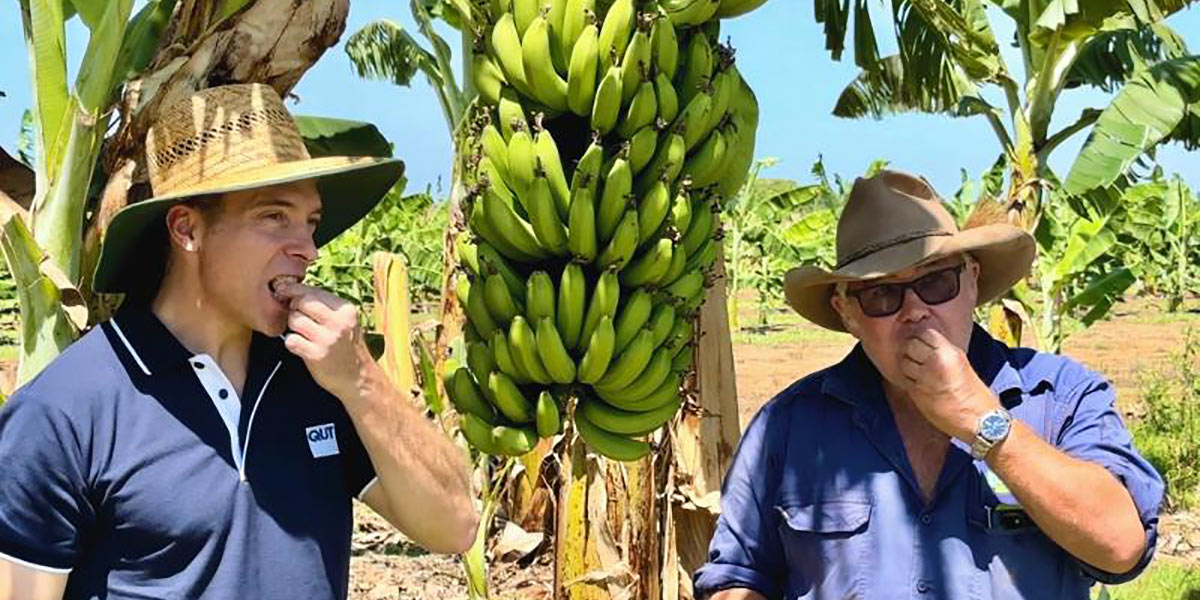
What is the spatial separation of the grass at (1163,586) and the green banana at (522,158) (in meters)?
4.44

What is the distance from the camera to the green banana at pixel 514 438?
2.45 m

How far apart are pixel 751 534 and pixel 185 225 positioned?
1.17 meters

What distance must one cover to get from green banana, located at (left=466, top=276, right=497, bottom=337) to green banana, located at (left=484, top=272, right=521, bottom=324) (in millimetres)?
22

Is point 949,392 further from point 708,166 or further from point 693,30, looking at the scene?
point 693,30

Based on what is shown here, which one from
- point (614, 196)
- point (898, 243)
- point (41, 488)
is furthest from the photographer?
point (614, 196)

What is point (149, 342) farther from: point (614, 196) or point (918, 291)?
point (918, 291)

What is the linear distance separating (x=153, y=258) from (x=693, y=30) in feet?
3.84

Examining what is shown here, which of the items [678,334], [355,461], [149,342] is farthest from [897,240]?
[149,342]

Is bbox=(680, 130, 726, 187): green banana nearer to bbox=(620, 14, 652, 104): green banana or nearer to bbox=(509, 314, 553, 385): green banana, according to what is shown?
bbox=(620, 14, 652, 104): green banana

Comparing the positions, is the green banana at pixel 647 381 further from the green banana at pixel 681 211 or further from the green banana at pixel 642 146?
the green banana at pixel 642 146

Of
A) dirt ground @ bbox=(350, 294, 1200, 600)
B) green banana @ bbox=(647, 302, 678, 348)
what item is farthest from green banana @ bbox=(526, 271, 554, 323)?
dirt ground @ bbox=(350, 294, 1200, 600)

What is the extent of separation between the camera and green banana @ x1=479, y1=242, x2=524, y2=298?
2428mm

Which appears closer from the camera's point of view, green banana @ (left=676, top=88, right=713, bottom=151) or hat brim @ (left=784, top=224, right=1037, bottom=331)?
hat brim @ (left=784, top=224, right=1037, bottom=331)

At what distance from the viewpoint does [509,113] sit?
241 cm
